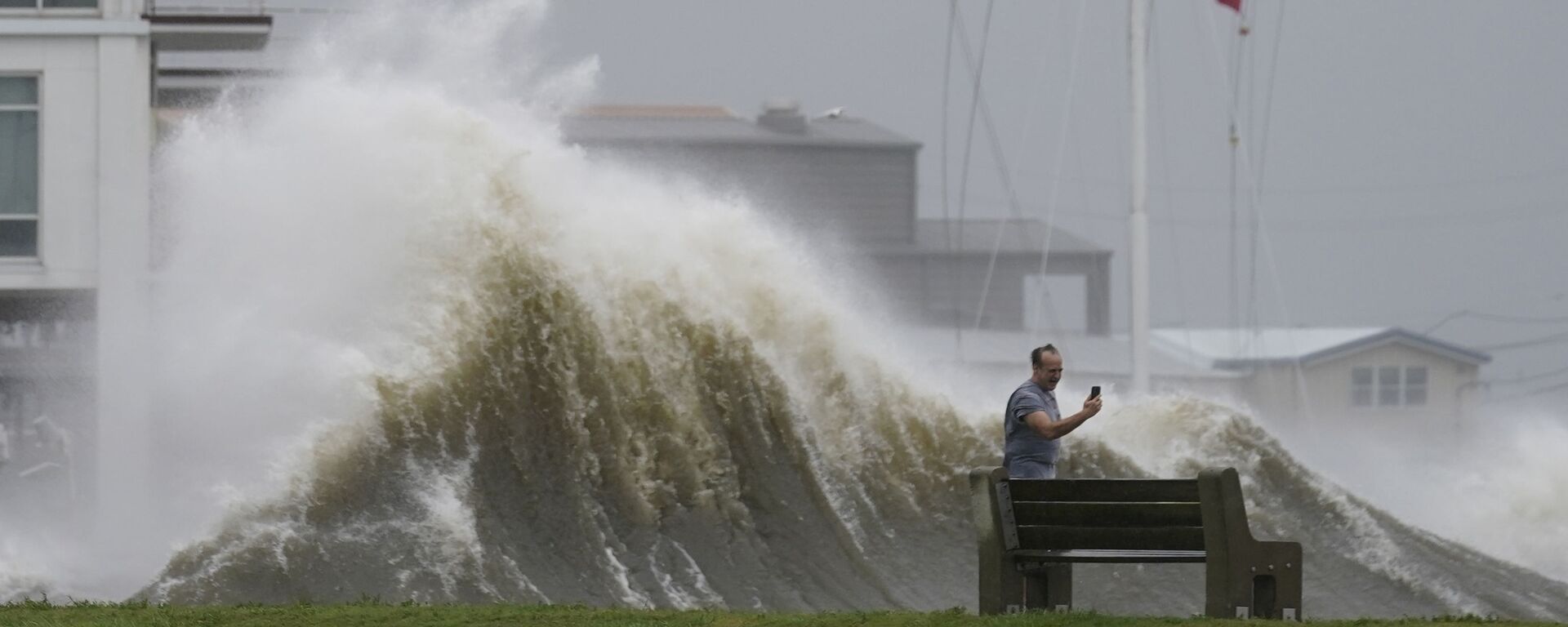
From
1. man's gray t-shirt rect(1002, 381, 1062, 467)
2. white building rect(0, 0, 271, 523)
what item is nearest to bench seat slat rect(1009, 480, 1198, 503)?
man's gray t-shirt rect(1002, 381, 1062, 467)

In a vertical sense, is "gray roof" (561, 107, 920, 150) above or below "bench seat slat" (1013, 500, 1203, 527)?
above

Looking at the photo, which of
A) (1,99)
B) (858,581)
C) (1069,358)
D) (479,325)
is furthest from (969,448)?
(1069,358)

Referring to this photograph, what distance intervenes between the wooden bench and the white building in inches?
912

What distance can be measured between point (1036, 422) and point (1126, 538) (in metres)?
1.07

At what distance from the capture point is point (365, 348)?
59.5ft

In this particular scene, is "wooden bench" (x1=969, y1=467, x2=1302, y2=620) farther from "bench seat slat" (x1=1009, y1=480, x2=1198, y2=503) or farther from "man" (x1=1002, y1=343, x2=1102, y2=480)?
"man" (x1=1002, y1=343, x2=1102, y2=480)

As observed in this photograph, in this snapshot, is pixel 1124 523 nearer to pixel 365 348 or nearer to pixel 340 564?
pixel 340 564

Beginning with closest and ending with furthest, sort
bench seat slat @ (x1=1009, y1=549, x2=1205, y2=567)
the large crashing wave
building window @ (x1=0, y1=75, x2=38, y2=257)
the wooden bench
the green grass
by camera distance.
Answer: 1. the green grass
2. the wooden bench
3. bench seat slat @ (x1=1009, y1=549, x2=1205, y2=567)
4. the large crashing wave
5. building window @ (x1=0, y1=75, x2=38, y2=257)

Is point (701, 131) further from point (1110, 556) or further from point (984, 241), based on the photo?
point (1110, 556)

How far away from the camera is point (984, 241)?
71.2 m

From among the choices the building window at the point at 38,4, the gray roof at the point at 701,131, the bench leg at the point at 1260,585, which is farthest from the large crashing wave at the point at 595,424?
the gray roof at the point at 701,131

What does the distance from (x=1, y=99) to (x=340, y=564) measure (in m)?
19.6

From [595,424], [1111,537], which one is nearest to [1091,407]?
[1111,537]

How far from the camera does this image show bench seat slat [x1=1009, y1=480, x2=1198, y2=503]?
387 inches
